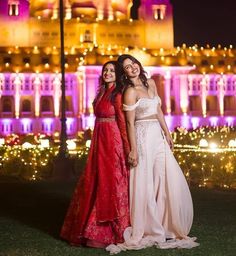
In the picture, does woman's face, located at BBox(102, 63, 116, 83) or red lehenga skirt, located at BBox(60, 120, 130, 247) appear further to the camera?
woman's face, located at BBox(102, 63, 116, 83)

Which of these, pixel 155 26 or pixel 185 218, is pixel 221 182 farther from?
pixel 155 26

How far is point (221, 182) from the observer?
16.1 meters

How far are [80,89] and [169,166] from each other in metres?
48.5

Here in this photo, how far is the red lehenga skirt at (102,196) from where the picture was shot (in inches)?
306

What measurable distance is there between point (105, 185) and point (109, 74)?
5.13 feet

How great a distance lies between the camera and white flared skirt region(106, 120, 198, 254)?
7820 millimetres

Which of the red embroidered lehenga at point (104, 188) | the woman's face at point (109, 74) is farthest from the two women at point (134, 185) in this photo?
the woman's face at point (109, 74)

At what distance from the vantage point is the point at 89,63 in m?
53.6

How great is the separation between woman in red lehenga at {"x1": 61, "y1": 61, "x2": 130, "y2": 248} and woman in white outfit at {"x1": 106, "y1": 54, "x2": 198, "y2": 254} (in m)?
0.14

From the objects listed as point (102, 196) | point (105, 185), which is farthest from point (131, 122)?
point (102, 196)

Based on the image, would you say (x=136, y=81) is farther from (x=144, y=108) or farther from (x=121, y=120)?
(x=121, y=120)

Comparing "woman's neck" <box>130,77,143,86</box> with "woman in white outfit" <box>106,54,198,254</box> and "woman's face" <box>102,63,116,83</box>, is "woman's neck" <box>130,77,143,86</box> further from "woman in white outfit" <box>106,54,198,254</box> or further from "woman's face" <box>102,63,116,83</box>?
"woman's face" <box>102,63,116,83</box>

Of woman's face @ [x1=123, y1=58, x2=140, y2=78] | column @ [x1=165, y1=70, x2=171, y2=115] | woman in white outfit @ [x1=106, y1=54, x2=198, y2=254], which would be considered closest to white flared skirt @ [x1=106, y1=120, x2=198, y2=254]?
woman in white outfit @ [x1=106, y1=54, x2=198, y2=254]

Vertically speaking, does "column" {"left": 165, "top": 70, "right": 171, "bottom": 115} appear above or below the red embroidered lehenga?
above
